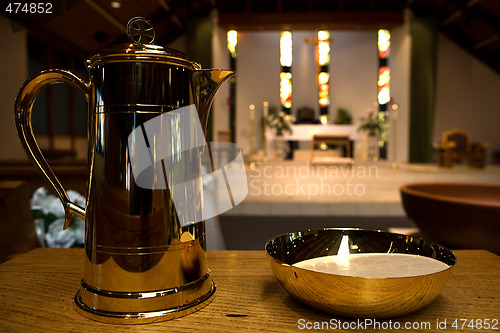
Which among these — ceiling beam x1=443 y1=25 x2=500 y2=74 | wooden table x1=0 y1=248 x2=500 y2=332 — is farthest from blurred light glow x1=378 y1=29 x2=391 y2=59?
wooden table x1=0 y1=248 x2=500 y2=332

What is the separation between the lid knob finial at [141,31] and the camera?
404 millimetres

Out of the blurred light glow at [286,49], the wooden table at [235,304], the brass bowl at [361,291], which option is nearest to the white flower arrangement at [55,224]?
the wooden table at [235,304]

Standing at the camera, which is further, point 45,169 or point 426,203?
point 426,203

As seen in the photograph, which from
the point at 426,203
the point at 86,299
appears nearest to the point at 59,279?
the point at 86,299

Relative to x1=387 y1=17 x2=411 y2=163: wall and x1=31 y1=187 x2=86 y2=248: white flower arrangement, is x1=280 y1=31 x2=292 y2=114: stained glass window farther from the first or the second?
x1=31 y1=187 x2=86 y2=248: white flower arrangement

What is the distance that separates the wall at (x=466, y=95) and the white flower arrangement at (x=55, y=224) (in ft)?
29.2

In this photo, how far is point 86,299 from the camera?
1.33ft

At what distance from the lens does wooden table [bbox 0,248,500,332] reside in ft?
1.19

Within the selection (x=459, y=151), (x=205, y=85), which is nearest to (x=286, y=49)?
(x=459, y=151)

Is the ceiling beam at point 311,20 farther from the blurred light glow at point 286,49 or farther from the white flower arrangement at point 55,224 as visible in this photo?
the white flower arrangement at point 55,224

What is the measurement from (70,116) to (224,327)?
23.3 ft

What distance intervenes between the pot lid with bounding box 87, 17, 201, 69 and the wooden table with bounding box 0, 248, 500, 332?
271 millimetres

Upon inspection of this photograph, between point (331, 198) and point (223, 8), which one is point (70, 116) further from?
point (331, 198)

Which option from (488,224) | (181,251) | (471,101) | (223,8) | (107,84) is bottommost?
(488,224)
